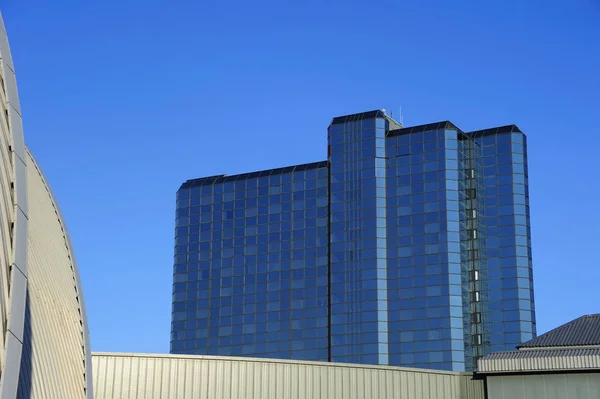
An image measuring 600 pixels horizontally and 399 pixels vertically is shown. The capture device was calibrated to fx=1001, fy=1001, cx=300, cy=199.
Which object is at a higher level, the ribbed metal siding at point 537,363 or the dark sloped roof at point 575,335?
the dark sloped roof at point 575,335

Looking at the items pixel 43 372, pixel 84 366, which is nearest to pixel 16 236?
pixel 43 372

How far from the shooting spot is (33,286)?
2667cm

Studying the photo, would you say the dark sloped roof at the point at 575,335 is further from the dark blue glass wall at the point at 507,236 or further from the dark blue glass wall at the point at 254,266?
the dark blue glass wall at the point at 254,266

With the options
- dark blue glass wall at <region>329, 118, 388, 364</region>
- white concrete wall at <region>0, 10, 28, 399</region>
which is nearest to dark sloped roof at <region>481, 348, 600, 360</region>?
white concrete wall at <region>0, 10, 28, 399</region>

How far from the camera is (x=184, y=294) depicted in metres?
156

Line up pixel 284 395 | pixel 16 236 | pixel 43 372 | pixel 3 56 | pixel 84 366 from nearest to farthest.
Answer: pixel 16 236 → pixel 3 56 → pixel 43 372 → pixel 84 366 → pixel 284 395

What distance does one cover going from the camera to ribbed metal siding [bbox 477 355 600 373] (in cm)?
4234

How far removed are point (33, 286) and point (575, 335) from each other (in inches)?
1315

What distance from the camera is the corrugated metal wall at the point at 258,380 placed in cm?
4025

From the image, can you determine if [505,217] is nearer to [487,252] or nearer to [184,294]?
[487,252]

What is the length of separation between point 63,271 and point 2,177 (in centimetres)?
1355

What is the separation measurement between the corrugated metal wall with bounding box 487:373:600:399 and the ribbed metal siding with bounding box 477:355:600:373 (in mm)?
384

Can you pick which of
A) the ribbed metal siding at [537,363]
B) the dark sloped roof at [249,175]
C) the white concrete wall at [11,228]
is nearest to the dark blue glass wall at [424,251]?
the dark sloped roof at [249,175]

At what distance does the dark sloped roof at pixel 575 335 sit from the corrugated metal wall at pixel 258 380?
8258 millimetres
